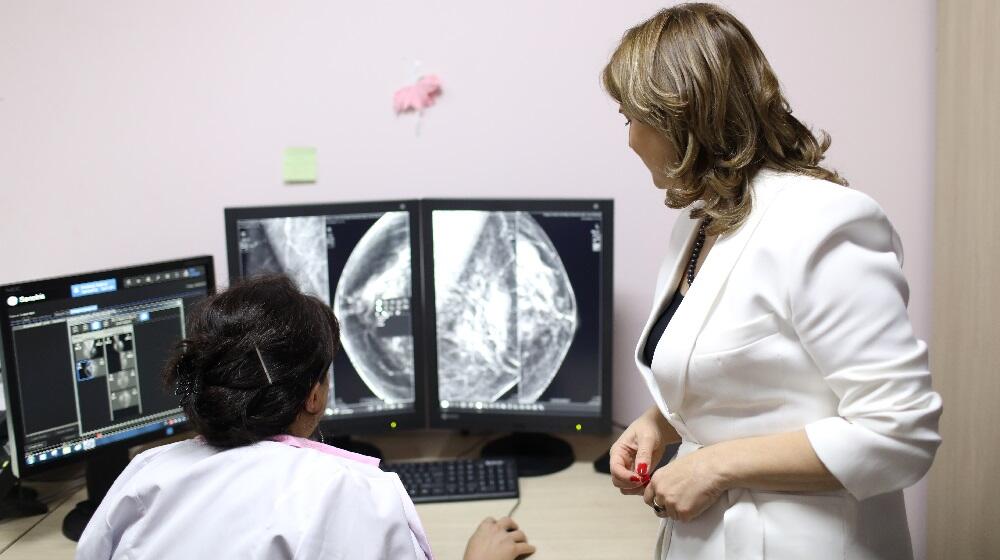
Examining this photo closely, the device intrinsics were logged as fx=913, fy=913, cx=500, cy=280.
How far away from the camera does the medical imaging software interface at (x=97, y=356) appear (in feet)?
5.39

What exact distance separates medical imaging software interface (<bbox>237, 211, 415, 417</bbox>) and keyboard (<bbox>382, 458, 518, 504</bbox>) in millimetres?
153

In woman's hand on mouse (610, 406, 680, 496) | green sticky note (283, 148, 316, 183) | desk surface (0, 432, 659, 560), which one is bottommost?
desk surface (0, 432, 659, 560)

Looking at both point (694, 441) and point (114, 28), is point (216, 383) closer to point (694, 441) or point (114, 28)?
point (694, 441)

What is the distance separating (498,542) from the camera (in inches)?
62.2

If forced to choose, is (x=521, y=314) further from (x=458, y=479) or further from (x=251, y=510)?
(x=251, y=510)

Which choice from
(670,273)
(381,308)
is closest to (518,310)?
(381,308)

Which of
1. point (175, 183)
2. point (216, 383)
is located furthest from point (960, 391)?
point (175, 183)

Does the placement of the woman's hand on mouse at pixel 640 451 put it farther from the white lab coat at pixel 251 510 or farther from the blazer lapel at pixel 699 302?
A: the white lab coat at pixel 251 510

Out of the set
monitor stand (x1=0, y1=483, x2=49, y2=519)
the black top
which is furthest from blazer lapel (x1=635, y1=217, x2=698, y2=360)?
monitor stand (x1=0, y1=483, x2=49, y2=519)

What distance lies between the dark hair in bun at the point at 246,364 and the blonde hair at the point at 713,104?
557 millimetres

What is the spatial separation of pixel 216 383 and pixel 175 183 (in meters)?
1.10

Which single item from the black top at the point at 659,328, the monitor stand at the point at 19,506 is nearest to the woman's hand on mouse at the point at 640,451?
the black top at the point at 659,328

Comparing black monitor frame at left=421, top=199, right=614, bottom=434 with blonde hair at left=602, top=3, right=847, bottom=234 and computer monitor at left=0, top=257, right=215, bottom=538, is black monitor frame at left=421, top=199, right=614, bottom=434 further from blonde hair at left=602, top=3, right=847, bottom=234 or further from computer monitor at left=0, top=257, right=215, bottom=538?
blonde hair at left=602, top=3, right=847, bottom=234

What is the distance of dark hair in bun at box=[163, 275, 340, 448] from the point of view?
1114 mm
